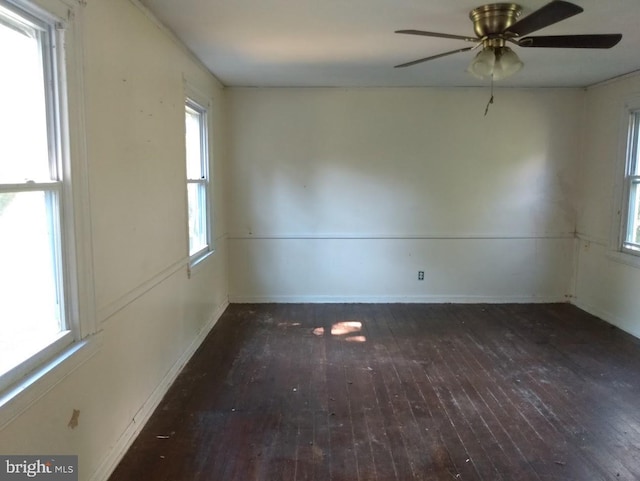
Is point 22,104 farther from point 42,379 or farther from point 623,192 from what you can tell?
point 623,192

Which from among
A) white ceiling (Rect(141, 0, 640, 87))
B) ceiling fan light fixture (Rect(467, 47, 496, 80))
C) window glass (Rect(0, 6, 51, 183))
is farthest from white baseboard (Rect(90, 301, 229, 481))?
ceiling fan light fixture (Rect(467, 47, 496, 80))

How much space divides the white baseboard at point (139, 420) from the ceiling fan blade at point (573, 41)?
297 centimetres

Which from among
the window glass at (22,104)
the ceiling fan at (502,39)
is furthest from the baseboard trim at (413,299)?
the window glass at (22,104)

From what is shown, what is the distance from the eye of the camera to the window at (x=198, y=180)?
3.91 metres

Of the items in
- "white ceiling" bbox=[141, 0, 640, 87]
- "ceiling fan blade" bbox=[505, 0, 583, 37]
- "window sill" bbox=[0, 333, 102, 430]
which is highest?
"white ceiling" bbox=[141, 0, 640, 87]

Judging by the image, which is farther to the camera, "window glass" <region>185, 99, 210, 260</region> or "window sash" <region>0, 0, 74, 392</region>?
"window glass" <region>185, 99, 210, 260</region>

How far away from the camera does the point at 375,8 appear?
256cm

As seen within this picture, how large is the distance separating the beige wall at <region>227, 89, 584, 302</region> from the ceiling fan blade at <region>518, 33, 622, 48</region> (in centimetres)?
251

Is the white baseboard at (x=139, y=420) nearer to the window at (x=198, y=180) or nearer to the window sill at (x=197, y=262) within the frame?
the window sill at (x=197, y=262)

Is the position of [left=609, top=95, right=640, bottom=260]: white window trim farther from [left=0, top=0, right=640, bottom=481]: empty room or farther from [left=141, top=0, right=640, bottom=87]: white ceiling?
[left=141, top=0, right=640, bottom=87]: white ceiling

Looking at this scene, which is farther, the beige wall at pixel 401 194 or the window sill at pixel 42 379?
the beige wall at pixel 401 194

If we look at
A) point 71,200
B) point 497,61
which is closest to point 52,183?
point 71,200

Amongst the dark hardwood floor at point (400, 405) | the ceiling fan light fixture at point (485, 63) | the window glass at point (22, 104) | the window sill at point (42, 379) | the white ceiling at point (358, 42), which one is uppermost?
the white ceiling at point (358, 42)

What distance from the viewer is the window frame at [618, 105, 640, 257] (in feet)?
13.7
